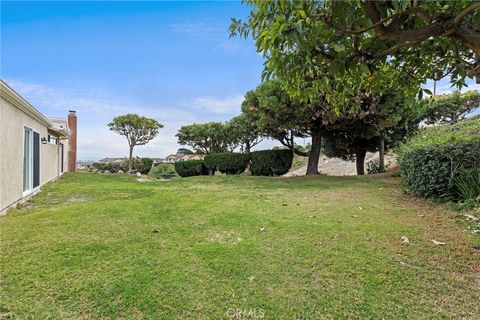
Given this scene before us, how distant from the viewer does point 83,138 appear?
20.1m

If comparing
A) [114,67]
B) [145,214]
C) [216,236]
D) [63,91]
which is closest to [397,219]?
[216,236]

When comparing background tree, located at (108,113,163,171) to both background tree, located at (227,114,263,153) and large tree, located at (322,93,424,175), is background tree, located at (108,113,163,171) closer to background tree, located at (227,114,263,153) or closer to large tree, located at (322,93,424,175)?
background tree, located at (227,114,263,153)

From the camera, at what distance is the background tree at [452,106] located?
1519 cm

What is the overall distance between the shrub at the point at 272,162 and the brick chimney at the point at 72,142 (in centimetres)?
1390

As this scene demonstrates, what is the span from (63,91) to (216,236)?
12107 mm

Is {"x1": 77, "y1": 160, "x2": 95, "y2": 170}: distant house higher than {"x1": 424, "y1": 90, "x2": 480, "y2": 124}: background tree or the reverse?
the reverse

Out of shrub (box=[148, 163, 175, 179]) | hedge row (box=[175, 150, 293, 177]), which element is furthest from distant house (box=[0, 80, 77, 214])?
shrub (box=[148, 163, 175, 179])

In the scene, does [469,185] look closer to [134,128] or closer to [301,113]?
[301,113]

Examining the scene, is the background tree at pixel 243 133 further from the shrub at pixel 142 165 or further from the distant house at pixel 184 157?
the shrub at pixel 142 165

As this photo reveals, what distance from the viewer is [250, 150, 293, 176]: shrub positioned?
43.3 ft

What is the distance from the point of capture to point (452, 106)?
15.5 metres

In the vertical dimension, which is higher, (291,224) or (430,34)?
(430,34)

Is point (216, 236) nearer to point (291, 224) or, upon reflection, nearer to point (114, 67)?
point (291, 224)

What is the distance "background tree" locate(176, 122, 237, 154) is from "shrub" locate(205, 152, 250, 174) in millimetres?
6060
